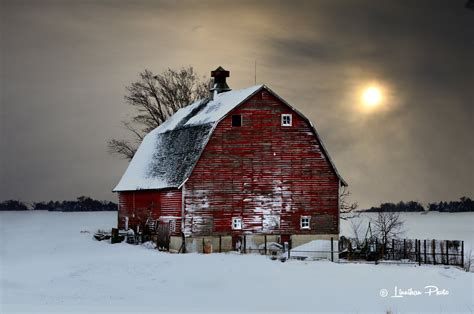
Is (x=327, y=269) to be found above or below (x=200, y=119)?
below

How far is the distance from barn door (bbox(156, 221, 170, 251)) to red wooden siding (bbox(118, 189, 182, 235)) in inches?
13.6

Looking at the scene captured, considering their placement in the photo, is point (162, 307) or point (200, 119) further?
point (200, 119)

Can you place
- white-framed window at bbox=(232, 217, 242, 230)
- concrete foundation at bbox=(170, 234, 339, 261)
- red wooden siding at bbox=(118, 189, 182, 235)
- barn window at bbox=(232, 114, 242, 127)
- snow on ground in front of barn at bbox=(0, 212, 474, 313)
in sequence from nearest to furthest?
snow on ground in front of barn at bbox=(0, 212, 474, 313) → concrete foundation at bbox=(170, 234, 339, 261) → white-framed window at bbox=(232, 217, 242, 230) → barn window at bbox=(232, 114, 242, 127) → red wooden siding at bbox=(118, 189, 182, 235)

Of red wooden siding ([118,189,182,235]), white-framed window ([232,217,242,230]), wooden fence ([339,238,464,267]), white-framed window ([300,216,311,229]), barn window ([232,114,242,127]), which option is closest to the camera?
wooden fence ([339,238,464,267])

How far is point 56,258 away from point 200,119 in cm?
1071

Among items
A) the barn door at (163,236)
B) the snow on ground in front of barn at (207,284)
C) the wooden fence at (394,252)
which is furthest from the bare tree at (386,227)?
the barn door at (163,236)

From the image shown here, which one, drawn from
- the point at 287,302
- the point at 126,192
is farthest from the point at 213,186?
the point at 287,302

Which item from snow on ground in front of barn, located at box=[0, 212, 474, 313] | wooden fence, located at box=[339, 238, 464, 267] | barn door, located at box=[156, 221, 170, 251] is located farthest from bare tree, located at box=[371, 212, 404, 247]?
barn door, located at box=[156, 221, 170, 251]

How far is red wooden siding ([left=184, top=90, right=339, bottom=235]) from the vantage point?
128 ft

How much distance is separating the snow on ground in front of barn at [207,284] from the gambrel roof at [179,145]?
4711 mm

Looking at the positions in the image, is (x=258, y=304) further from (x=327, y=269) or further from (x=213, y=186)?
(x=213, y=186)

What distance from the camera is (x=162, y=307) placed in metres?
24.4

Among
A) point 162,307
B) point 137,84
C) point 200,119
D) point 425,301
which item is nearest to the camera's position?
point 162,307

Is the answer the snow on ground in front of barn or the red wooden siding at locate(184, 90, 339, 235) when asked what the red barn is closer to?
the red wooden siding at locate(184, 90, 339, 235)
